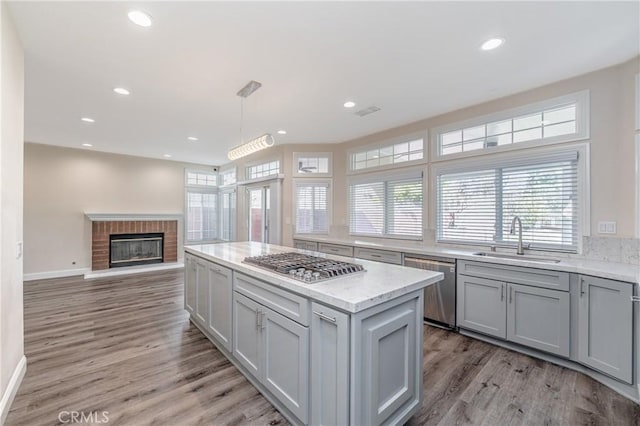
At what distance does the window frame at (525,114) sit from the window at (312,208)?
2.27m

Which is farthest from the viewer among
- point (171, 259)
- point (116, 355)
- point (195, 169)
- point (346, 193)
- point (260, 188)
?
point (195, 169)

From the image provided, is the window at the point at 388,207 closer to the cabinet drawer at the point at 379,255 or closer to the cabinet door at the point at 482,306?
the cabinet drawer at the point at 379,255

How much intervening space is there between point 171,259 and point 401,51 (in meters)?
7.13

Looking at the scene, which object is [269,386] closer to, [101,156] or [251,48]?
[251,48]

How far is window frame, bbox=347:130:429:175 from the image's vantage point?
408 cm

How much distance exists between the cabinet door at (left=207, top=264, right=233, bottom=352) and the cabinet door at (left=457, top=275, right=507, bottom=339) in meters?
2.48

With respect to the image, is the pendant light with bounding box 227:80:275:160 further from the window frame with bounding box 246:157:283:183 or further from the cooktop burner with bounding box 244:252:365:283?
the window frame with bounding box 246:157:283:183

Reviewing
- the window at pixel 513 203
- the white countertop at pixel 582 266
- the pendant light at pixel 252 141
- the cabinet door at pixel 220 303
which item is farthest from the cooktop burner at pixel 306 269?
the window at pixel 513 203

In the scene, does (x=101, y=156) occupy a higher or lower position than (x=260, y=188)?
higher

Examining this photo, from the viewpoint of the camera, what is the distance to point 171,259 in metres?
7.18

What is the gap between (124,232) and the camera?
21.4 feet

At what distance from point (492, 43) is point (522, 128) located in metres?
1.37

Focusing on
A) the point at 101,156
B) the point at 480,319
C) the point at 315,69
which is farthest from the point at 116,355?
the point at 101,156

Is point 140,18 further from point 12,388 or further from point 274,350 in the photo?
point 12,388
